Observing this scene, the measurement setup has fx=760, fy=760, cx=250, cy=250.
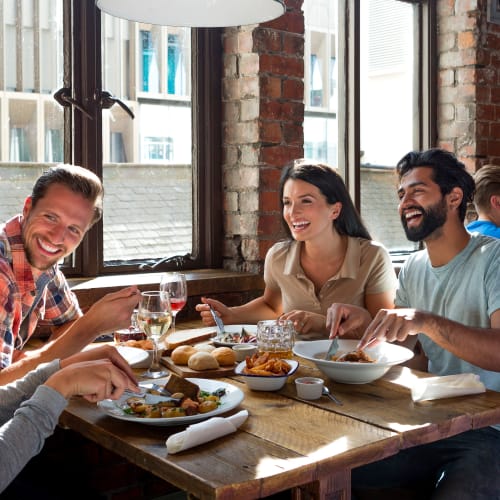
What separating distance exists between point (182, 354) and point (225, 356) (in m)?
0.13

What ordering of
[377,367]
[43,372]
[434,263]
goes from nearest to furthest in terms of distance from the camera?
[43,372]
[377,367]
[434,263]

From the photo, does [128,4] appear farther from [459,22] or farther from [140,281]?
[459,22]

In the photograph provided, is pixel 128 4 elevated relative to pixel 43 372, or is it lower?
elevated

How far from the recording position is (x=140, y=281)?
9.77 feet

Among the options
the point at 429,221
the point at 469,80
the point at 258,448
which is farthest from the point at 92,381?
the point at 469,80

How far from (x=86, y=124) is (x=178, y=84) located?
1.61 ft

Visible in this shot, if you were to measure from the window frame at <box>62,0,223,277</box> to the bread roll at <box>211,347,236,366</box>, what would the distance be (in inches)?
45.4

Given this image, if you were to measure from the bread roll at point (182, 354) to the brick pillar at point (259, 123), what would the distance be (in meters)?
1.20

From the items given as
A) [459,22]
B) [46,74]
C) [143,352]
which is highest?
[459,22]

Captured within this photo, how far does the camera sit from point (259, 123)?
3227mm

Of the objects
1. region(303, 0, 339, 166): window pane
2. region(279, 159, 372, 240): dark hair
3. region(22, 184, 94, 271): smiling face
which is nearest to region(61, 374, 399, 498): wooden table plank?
region(22, 184, 94, 271): smiling face

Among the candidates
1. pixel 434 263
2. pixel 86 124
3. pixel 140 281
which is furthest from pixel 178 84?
pixel 434 263

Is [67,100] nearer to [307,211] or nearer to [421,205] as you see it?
[307,211]

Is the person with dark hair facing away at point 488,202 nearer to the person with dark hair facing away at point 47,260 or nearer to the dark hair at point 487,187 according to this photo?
the dark hair at point 487,187
